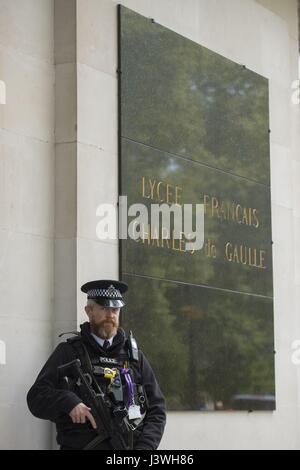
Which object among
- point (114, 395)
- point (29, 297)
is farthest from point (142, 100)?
point (114, 395)

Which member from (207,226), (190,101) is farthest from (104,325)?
(190,101)

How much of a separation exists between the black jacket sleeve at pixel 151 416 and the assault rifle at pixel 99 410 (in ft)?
0.75

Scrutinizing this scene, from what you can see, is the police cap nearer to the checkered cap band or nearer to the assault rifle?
the checkered cap band

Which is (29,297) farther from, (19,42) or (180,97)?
(180,97)

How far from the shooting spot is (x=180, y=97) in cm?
940

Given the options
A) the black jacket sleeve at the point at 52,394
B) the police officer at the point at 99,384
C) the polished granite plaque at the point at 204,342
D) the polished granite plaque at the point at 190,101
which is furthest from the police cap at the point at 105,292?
the polished granite plaque at the point at 190,101

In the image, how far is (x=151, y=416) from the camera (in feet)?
24.3

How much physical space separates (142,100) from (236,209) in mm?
1669

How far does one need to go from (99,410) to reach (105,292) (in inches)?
31.6

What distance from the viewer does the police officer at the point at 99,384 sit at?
7.03 m

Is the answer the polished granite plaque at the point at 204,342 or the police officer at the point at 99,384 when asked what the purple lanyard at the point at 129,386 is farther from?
the polished granite plaque at the point at 204,342

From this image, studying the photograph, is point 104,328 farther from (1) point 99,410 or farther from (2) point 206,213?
(2) point 206,213
